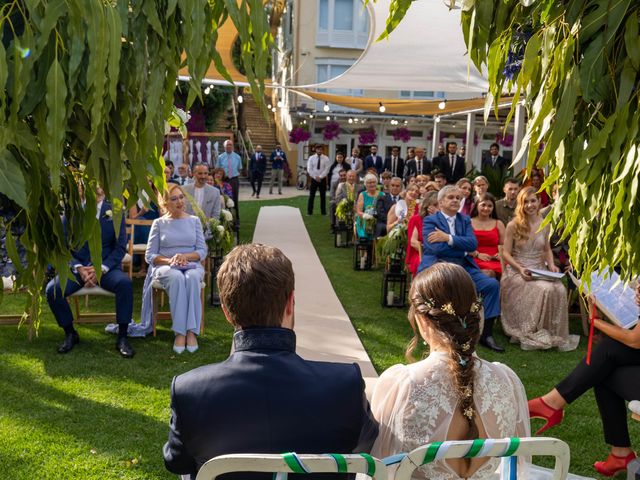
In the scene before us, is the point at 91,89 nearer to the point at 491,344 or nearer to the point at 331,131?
the point at 491,344

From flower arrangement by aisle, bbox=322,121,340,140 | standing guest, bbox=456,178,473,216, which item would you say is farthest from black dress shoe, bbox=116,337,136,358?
flower arrangement by aisle, bbox=322,121,340,140

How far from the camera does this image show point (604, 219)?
1947 mm

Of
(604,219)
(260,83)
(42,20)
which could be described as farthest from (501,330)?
(42,20)

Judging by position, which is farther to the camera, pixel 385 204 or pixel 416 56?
pixel 385 204

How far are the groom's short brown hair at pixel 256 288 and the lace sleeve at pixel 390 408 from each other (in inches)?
24.1

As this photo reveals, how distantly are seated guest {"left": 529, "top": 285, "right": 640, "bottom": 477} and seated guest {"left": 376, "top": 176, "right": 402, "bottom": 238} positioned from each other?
6.31 meters

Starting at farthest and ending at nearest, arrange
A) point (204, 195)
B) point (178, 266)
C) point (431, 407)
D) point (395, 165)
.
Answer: point (395, 165), point (204, 195), point (178, 266), point (431, 407)

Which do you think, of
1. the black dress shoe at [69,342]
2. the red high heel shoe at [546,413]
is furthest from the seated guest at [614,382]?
the black dress shoe at [69,342]

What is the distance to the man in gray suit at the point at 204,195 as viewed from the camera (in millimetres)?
9148

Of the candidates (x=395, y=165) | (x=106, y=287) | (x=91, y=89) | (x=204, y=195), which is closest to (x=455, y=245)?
(x=106, y=287)

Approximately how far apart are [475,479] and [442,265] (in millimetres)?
789

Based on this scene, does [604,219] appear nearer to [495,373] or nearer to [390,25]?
[495,373]

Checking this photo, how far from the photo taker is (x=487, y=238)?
7344 mm

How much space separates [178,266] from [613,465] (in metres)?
4.19
